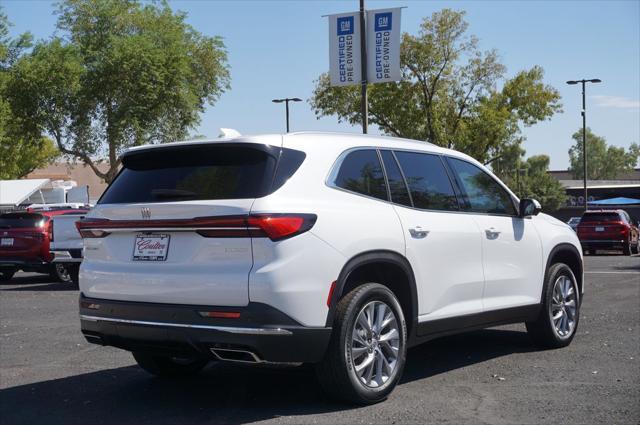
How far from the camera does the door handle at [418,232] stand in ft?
20.0

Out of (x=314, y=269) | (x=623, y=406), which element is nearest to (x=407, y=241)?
(x=314, y=269)

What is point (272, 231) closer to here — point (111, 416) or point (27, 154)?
point (111, 416)

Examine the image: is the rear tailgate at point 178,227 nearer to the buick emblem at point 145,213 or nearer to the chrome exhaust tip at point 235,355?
the buick emblem at point 145,213

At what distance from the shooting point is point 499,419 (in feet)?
17.3

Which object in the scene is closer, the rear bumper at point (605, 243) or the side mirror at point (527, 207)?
the side mirror at point (527, 207)

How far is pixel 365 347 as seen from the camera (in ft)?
18.6

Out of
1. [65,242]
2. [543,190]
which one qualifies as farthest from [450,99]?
[543,190]

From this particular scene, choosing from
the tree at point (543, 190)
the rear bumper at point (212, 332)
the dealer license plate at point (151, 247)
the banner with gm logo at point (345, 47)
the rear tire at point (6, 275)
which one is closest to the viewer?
the rear bumper at point (212, 332)

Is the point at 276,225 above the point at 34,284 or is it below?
above

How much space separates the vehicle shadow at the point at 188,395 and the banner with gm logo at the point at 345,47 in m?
13.2

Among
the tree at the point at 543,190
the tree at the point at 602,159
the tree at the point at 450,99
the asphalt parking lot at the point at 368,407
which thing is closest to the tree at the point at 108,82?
the tree at the point at 450,99

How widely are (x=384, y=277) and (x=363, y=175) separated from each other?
0.76 metres

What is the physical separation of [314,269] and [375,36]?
15.3 meters

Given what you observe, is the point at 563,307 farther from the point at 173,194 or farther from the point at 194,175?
the point at 173,194
